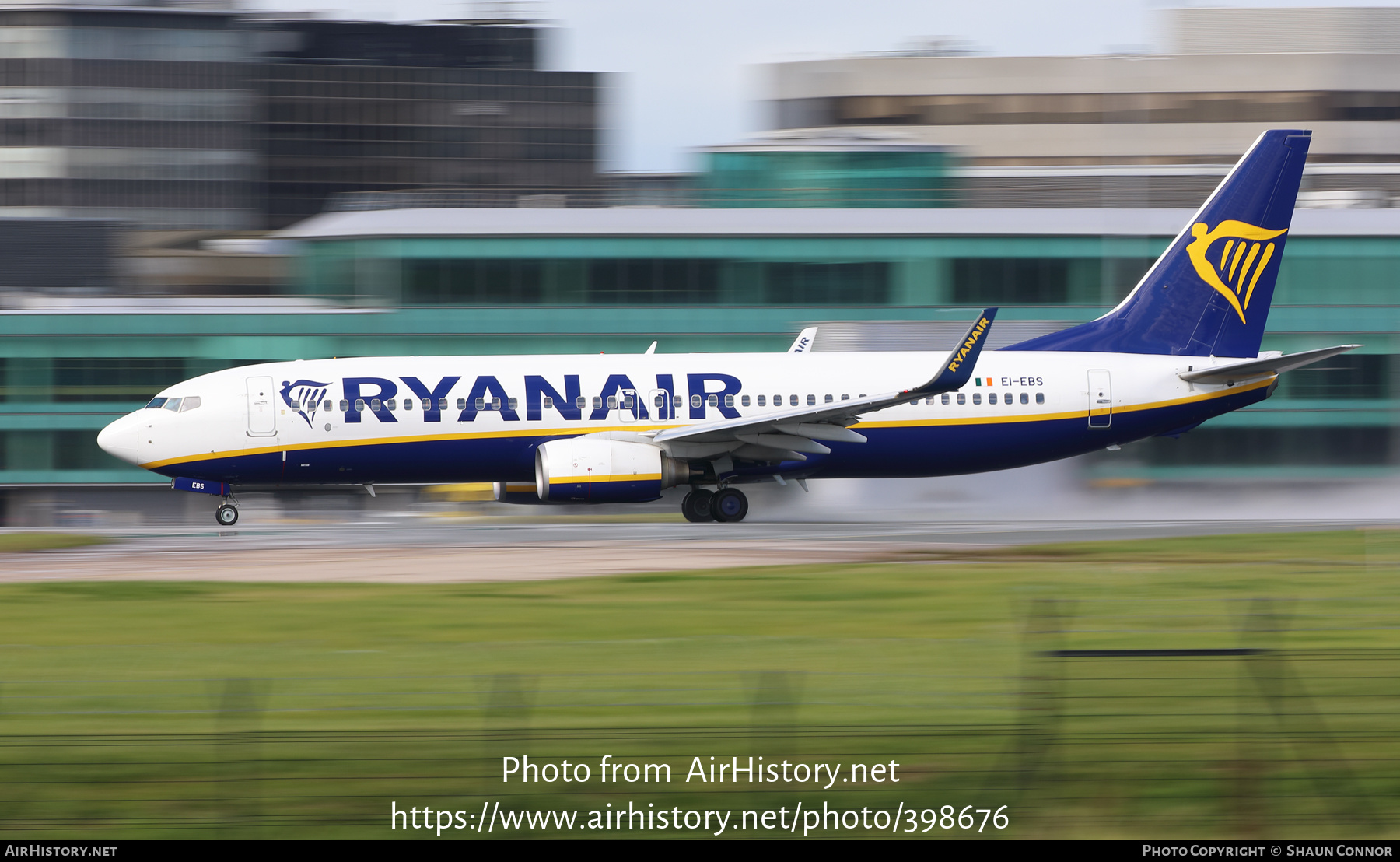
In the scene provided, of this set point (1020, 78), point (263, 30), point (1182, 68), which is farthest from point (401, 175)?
point (1182, 68)

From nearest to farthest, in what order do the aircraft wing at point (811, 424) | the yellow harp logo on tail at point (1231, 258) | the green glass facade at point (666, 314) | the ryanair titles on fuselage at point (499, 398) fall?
the aircraft wing at point (811, 424) → the ryanair titles on fuselage at point (499, 398) → the yellow harp logo on tail at point (1231, 258) → the green glass facade at point (666, 314)

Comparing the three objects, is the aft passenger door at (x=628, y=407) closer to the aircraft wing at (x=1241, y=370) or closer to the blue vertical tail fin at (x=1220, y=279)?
the blue vertical tail fin at (x=1220, y=279)

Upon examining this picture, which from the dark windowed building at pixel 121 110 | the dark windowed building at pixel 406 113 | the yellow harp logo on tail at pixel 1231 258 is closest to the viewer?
the yellow harp logo on tail at pixel 1231 258

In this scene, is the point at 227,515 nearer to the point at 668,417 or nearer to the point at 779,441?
the point at 668,417

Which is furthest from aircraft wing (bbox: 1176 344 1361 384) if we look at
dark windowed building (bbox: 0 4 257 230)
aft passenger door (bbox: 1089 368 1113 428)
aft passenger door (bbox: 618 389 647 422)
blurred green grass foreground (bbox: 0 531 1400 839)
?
dark windowed building (bbox: 0 4 257 230)

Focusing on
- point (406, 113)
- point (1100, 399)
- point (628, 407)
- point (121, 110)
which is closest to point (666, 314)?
point (628, 407)

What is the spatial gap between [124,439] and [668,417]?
1081 cm

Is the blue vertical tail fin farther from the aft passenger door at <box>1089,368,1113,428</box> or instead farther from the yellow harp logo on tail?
the aft passenger door at <box>1089,368,1113,428</box>

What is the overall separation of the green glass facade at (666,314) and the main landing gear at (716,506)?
15.3 metres

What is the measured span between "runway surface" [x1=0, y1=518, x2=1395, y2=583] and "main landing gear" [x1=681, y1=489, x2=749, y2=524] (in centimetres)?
32

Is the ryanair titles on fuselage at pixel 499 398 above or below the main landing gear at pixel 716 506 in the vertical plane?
above

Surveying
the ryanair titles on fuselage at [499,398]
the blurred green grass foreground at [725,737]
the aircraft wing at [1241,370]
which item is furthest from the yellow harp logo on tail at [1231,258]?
the blurred green grass foreground at [725,737]

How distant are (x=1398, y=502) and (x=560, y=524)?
19569 millimetres

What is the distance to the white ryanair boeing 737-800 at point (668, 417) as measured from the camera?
2895 centimetres
